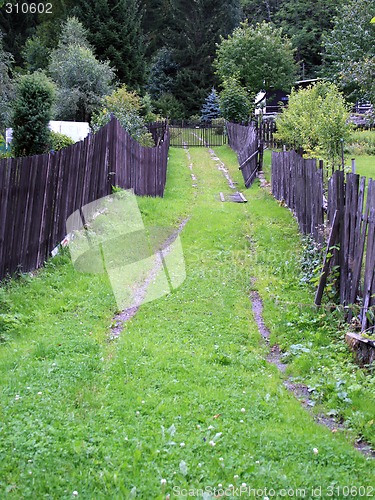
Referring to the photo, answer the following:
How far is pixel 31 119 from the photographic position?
15641 mm

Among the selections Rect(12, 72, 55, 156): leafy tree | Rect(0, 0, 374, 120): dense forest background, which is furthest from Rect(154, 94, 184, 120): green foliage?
Rect(12, 72, 55, 156): leafy tree

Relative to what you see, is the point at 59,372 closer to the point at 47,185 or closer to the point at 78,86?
the point at 47,185

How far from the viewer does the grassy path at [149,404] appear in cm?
322

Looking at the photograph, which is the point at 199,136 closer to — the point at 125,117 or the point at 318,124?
the point at 125,117

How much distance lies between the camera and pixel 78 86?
2611 cm

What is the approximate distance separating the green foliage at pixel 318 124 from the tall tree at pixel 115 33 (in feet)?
74.0

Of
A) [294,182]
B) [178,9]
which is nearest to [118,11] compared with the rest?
[178,9]

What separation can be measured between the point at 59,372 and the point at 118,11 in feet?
127

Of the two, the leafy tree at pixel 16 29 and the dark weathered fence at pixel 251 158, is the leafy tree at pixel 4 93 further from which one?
the leafy tree at pixel 16 29

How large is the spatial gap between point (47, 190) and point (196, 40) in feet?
153

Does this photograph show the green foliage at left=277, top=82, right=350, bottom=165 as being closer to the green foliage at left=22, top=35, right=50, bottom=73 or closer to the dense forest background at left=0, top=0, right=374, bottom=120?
the dense forest background at left=0, top=0, right=374, bottom=120

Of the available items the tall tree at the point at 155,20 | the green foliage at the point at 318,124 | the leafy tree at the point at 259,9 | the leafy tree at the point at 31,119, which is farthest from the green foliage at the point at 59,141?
the leafy tree at the point at 259,9

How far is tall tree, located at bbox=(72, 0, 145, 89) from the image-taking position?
122 feet

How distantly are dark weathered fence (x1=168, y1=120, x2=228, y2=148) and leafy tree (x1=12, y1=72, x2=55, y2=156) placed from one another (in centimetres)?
1525
